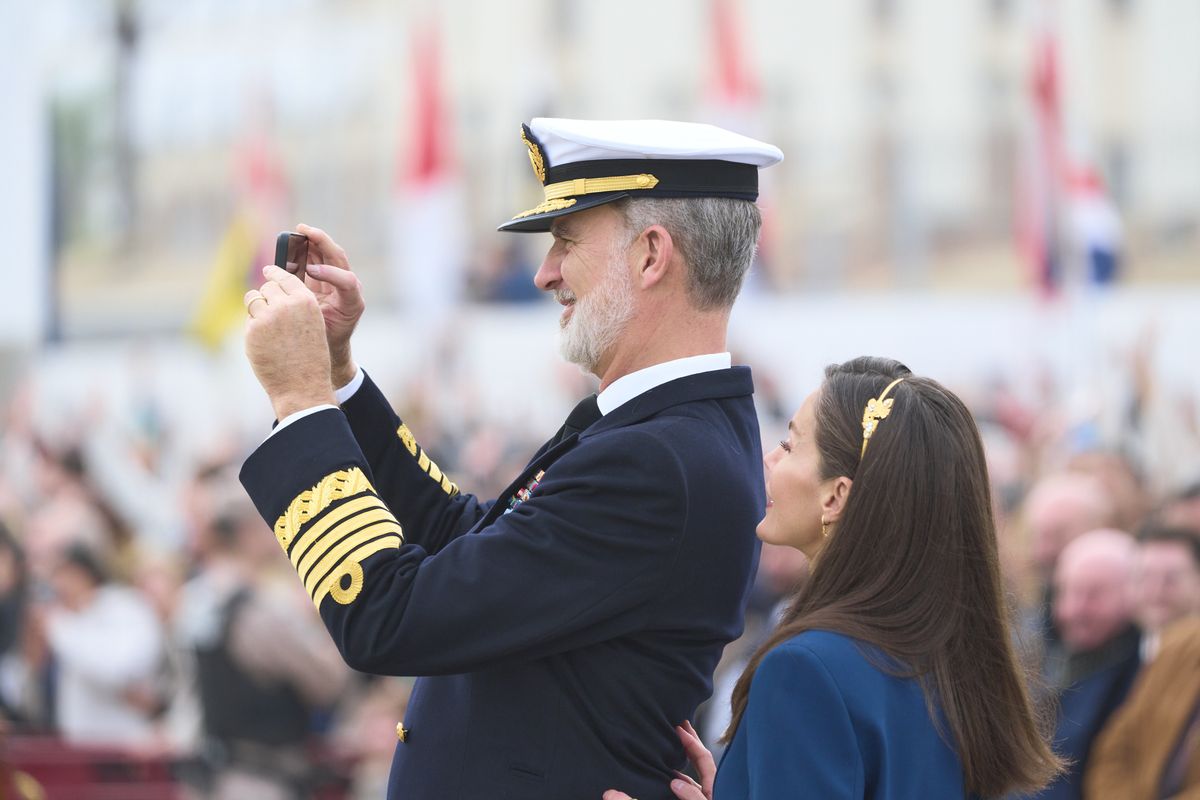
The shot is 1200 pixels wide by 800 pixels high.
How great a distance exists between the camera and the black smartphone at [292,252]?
255cm

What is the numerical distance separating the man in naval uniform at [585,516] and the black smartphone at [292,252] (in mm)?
28

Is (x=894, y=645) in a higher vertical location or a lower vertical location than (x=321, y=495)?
lower

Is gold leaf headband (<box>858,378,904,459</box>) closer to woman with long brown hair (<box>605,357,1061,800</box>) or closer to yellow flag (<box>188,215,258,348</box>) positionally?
woman with long brown hair (<box>605,357,1061,800</box>)

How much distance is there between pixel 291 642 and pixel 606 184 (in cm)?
352

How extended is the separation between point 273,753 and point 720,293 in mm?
3755

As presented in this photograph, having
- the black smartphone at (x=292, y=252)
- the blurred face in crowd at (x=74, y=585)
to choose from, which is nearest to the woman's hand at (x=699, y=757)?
the black smartphone at (x=292, y=252)

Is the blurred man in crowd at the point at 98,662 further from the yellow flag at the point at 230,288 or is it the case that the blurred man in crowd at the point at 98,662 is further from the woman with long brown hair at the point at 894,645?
the yellow flag at the point at 230,288

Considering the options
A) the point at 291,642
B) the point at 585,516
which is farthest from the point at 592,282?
the point at 291,642

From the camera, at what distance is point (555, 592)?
2.26 meters

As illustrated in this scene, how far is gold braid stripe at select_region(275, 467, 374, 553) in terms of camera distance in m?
2.29

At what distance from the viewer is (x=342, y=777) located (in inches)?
237

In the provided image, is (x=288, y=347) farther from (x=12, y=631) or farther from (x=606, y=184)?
(x=12, y=631)

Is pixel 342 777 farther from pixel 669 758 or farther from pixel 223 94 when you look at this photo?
pixel 223 94

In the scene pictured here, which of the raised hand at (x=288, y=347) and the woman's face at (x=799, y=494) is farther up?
the raised hand at (x=288, y=347)
